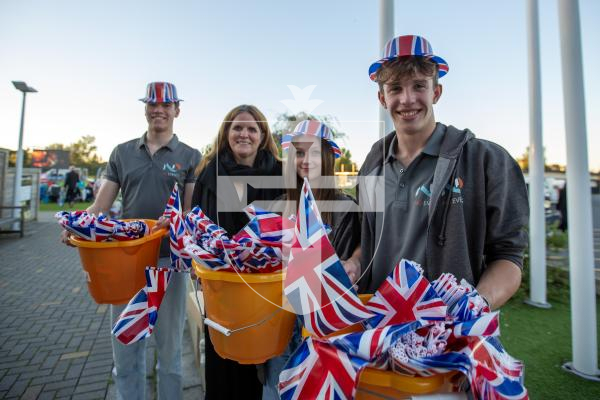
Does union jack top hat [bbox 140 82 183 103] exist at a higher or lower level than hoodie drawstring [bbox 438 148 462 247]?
higher

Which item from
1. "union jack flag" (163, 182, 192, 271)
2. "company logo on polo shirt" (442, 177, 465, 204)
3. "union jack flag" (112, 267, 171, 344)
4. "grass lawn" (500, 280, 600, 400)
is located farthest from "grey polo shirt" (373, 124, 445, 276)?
"grass lawn" (500, 280, 600, 400)

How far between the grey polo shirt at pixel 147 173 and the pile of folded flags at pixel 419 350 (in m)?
1.92

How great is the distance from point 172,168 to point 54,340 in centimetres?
305

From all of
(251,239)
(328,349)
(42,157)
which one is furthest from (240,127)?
(42,157)

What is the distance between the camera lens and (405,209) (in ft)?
5.09

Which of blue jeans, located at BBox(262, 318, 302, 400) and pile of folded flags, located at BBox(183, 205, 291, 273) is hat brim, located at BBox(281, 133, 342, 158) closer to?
pile of folded flags, located at BBox(183, 205, 291, 273)

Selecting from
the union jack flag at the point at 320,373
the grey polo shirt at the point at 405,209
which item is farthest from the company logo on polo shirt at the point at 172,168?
the union jack flag at the point at 320,373

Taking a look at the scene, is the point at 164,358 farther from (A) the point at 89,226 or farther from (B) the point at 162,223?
(A) the point at 89,226

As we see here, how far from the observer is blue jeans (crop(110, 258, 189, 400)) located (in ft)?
8.17

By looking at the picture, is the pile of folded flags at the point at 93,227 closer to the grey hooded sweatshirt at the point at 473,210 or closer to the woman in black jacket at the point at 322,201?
the woman in black jacket at the point at 322,201

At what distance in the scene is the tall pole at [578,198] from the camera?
10.4 ft

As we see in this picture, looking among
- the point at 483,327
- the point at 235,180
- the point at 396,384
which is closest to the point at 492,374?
the point at 483,327

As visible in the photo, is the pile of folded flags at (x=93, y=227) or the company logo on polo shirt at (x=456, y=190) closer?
the company logo on polo shirt at (x=456, y=190)

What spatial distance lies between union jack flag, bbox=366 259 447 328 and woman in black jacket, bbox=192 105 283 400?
114cm
